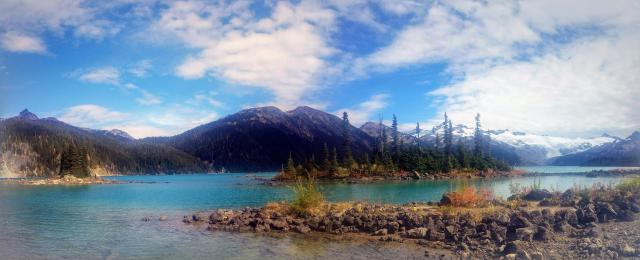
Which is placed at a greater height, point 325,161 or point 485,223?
point 325,161

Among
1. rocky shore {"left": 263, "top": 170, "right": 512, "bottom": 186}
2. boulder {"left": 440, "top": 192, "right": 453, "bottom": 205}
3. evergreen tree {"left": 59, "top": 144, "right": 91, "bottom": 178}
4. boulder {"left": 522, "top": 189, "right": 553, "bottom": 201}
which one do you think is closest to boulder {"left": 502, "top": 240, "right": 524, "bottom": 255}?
boulder {"left": 440, "top": 192, "right": 453, "bottom": 205}

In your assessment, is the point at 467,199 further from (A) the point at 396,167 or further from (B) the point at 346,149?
(B) the point at 346,149

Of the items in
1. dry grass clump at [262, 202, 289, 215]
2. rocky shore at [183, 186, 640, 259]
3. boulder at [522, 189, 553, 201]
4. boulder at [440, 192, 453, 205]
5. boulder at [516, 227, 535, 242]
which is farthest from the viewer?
dry grass clump at [262, 202, 289, 215]

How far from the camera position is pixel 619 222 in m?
21.9

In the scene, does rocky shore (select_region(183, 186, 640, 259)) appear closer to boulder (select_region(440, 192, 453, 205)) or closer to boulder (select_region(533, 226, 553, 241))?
boulder (select_region(533, 226, 553, 241))

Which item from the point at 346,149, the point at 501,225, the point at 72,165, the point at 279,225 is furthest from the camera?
the point at 72,165

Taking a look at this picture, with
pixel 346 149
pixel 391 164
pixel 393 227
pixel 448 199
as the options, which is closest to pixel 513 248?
pixel 393 227

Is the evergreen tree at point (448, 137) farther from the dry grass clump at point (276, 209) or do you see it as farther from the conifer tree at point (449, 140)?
the dry grass clump at point (276, 209)

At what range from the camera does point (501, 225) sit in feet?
70.8

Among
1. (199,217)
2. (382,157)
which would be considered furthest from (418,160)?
(199,217)

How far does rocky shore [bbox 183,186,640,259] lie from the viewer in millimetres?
17609

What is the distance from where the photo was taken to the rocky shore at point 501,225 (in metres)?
17.6

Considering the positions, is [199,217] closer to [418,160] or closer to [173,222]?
[173,222]

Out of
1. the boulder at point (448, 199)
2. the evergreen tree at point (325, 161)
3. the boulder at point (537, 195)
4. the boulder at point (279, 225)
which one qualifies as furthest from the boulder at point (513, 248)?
the evergreen tree at point (325, 161)
